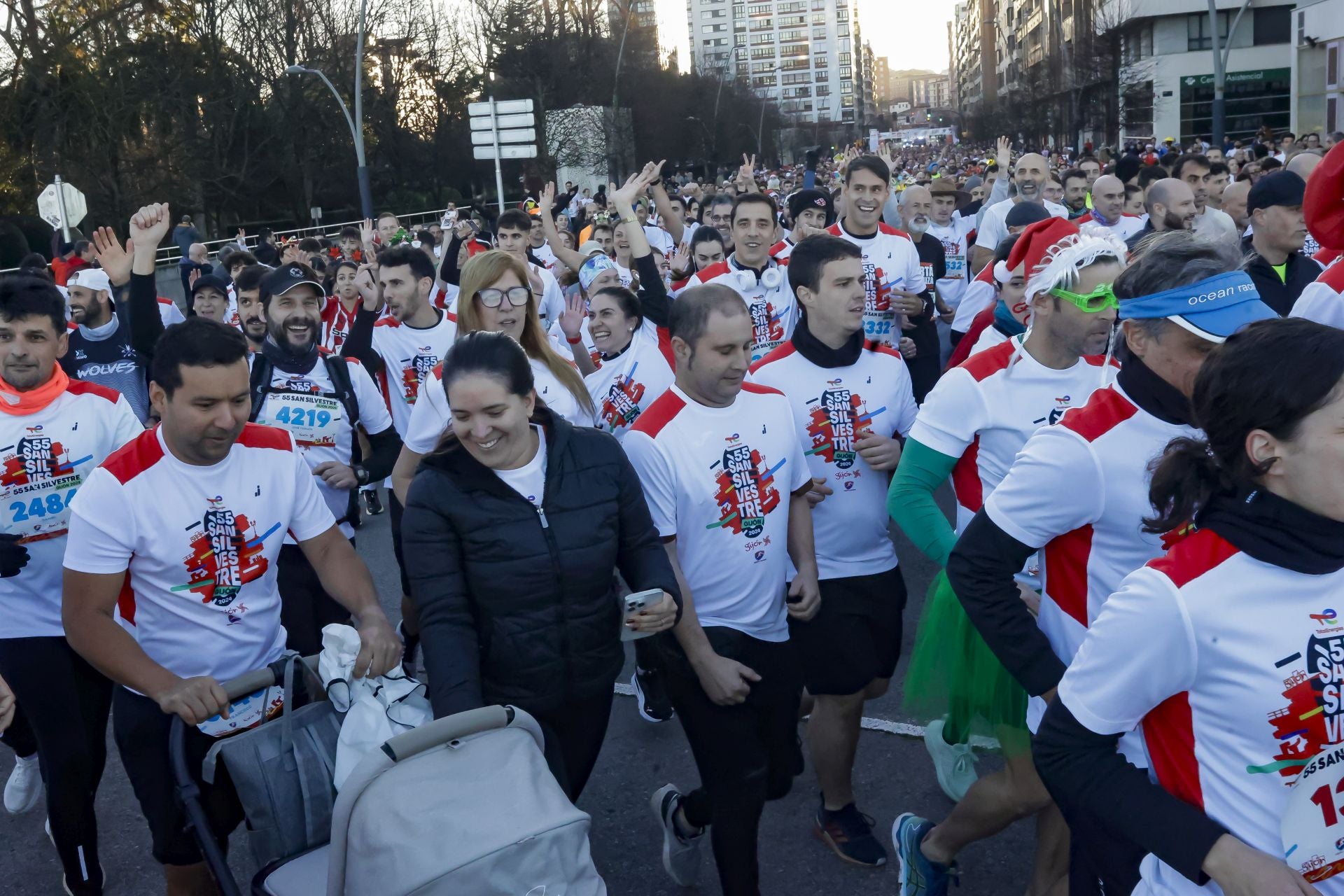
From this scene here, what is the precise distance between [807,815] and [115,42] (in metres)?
39.0

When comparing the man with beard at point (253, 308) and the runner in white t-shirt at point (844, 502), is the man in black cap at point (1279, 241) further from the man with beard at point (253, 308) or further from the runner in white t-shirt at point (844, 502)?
the man with beard at point (253, 308)

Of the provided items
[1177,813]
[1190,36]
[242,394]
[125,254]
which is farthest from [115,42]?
[1190,36]

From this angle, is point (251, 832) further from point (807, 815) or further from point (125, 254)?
point (125, 254)

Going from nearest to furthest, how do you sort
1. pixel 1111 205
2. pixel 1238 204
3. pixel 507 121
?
pixel 1238 204 < pixel 1111 205 < pixel 507 121

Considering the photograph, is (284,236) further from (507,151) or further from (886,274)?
(886,274)

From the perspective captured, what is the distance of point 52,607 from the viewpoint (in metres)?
4.08

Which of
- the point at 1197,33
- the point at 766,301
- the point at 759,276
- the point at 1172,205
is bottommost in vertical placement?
the point at 766,301

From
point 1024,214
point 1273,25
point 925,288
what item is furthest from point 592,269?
point 1273,25

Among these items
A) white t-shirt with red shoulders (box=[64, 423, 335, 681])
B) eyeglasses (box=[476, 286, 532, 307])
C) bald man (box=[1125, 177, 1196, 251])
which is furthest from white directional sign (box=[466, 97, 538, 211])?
white t-shirt with red shoulders (box=[64, 423, 335, 681])

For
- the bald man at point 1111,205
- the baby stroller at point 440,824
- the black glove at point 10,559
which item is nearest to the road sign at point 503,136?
the bald man at point 1111,205

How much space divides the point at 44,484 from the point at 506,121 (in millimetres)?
15630

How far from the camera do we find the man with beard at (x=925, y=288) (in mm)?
7594

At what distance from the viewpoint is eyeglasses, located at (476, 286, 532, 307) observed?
469 centimetres

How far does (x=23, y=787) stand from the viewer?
4922mm
